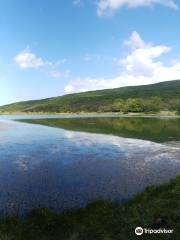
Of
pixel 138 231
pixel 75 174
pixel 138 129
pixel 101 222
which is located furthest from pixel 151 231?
pixel 138 129

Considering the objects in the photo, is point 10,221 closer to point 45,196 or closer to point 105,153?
point 45,196

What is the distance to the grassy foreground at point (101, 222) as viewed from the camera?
1681cm

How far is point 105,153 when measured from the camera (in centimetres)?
4834

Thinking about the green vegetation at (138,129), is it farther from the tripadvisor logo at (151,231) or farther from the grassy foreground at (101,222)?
the tripadvisor logo at (151,231)

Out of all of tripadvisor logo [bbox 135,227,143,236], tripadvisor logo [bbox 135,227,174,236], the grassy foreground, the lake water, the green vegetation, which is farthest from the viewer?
the green vegetation

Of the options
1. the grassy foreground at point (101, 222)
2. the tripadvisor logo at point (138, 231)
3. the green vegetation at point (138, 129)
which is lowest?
the green vegetation at point (138, 129)

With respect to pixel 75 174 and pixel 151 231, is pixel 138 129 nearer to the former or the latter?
pixel 75 174

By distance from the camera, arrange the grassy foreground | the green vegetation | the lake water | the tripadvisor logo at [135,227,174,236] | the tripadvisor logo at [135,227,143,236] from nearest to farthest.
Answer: the tripadvisor logo at [135,227,174,236], the tripadvisor logo at [135,227,143,236], the grassy foreground, the lake water, the green vegetation

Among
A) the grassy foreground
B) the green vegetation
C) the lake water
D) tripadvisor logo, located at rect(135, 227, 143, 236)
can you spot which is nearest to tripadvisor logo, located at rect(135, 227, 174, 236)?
tripadvisor logo, located at rect(135, 227, 143, 236)

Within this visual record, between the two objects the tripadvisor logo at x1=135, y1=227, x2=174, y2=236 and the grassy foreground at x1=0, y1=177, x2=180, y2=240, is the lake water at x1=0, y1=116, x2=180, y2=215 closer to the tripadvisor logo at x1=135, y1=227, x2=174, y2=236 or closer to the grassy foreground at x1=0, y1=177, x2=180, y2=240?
the grassy foreground at x1=0, y1=177, x2=180, y2=240

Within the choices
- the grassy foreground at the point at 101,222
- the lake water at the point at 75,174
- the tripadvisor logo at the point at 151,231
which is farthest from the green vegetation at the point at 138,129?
the tripadvisor logo at the point at 151,231

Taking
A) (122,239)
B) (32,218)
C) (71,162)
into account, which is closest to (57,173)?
(71,162)

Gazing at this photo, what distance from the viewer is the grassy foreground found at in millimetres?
16812

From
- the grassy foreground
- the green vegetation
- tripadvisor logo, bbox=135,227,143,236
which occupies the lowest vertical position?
the green vegetation
